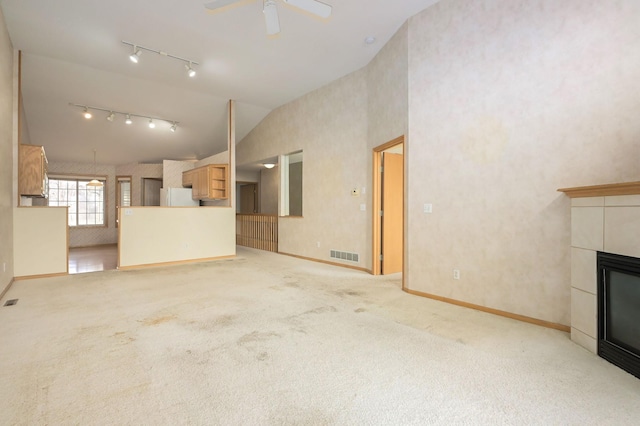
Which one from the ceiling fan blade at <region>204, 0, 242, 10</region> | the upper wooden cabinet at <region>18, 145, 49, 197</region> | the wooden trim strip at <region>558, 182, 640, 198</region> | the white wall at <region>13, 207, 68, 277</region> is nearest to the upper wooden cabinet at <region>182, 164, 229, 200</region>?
the white wall at <region>13, 207, 68, 277</region>

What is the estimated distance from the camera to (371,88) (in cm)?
538

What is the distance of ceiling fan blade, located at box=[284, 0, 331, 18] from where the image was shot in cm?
310

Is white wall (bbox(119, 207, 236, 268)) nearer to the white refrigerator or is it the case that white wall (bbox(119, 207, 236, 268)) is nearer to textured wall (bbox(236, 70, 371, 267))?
textured wall (bbox(236, 70, 371, 267))

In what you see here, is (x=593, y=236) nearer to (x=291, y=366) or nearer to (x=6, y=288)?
(x=291, y=366)

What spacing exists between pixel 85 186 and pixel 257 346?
10.9 m

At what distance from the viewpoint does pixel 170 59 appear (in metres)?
5.35

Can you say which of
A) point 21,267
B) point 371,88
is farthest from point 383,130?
point 21,267

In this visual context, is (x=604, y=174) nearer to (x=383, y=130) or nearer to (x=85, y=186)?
(x=383, y=130)

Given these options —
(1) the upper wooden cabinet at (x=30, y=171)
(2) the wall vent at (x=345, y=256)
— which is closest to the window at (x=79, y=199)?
(1) the upper wooden cabinet at (x=30, y=171)

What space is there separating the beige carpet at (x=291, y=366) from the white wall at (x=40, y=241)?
165 centimetres

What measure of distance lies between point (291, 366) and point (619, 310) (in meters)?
2.51

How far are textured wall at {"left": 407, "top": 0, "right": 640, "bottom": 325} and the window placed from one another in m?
10.9

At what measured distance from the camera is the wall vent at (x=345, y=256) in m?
5.82

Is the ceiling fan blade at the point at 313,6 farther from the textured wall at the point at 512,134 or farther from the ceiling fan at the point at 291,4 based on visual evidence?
the textured wall at the point at 512,134
